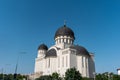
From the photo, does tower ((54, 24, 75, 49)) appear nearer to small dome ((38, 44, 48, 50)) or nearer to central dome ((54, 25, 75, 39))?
central dome ((54, 25, 75, 39))

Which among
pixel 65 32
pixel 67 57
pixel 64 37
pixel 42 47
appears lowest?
pixel 67 57

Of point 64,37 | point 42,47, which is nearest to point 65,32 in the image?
point 64,37

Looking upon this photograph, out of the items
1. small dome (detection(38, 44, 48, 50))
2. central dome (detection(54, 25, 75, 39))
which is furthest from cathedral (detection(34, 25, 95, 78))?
small dome (detection(38, 44, 48, 50))

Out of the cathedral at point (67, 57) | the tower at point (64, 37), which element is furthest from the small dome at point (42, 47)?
the tower at point (64, 37)

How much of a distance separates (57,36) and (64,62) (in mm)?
15057

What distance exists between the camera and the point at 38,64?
78062 mm

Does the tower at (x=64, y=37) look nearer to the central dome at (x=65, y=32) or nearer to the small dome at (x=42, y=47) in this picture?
the central dome at (x=65, y=32)

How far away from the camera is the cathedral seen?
59.8 meters

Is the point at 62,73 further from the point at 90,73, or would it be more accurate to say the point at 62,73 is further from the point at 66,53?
the point at 90,73

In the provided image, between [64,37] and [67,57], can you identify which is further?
[64,37]

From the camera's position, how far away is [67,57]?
195 ft

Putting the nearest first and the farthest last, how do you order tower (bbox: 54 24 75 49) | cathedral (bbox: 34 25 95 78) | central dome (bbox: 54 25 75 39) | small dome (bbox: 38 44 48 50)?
cathedral (bbox: 34 25 95 78) < tower (bbox: 54 24 75 49) < central dome (bbox: 54 25 75 39) < small dome (bbox: 38 44 48 50)

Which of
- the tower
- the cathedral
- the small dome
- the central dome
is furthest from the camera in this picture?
the small dome

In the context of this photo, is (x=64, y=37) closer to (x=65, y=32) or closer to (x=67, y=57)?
(x=65, y=32)
